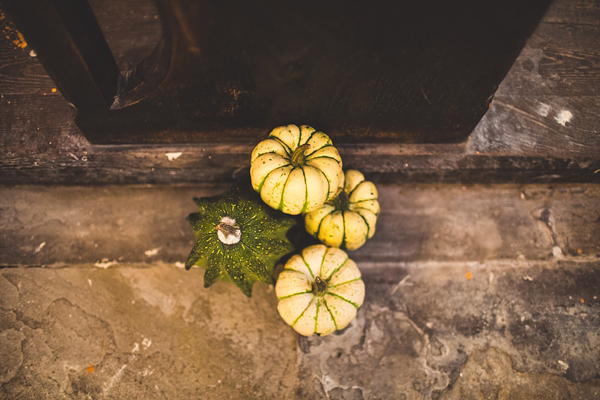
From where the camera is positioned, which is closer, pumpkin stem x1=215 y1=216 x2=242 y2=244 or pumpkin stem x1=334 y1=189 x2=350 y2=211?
pumpkin stem x1=215 y1=216 x2=242 y2=244

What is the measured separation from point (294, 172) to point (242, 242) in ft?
1.70

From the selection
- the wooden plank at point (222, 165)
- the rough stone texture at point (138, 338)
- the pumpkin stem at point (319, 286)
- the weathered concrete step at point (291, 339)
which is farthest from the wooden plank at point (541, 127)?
the rough stone texture at point (138, 338)

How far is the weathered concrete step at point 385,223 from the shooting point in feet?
8.90

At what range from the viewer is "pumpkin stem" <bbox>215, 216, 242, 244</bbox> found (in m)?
1.96

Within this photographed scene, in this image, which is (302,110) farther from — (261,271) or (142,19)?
(142,19)

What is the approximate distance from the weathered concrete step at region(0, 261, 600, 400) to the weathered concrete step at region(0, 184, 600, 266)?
143 mm

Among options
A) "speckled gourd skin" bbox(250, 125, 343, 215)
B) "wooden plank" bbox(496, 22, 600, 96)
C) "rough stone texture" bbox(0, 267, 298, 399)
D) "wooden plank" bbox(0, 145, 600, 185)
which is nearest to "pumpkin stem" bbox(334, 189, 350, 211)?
"speckled gourd skin" bbox(250, 125, 343, 215)

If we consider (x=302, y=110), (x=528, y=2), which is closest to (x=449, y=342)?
(x=302, y=110)

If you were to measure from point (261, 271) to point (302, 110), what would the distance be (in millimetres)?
1064

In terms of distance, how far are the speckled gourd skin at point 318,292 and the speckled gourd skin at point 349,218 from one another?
0.45 feet

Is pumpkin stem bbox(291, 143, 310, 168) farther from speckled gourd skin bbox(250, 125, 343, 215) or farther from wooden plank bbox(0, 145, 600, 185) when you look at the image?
wooden plank bbox(0, 145, 600, 185)

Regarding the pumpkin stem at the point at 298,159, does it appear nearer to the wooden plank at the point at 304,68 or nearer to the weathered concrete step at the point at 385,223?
the wooden plank at the point at 304,68

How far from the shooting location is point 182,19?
1741 mm

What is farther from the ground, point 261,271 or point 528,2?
point 528,2
